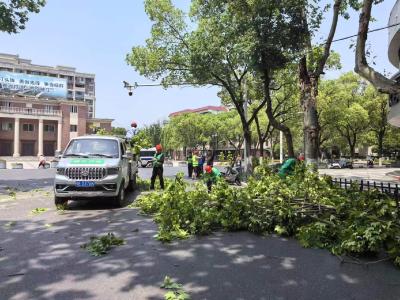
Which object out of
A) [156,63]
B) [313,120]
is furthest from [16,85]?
[313,120]

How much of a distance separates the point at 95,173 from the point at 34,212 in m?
1.75

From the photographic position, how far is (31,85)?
227 feet

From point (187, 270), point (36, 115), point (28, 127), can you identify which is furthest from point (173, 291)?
point (28, 127)

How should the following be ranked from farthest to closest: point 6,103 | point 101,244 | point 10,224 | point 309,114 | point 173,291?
point 6,103, point 309,114, point 10,224, point 101,244, point 173,291

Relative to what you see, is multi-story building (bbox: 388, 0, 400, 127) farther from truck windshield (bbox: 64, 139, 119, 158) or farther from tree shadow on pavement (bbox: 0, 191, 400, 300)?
tree shadow on pavement (bbox: 0, 191, 400, 300)

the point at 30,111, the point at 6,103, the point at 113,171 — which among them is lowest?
the point at 113,171

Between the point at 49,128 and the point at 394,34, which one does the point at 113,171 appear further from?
the point at 49,128

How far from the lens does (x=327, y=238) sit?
20.3 ft

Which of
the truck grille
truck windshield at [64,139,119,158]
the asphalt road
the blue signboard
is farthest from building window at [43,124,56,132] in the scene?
the asphalt road

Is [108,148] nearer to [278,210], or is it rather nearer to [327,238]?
[278,210]

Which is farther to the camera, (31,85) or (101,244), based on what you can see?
(31,85)

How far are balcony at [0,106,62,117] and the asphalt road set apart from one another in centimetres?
6677

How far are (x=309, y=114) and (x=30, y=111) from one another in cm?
6749

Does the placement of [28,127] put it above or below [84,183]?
above
